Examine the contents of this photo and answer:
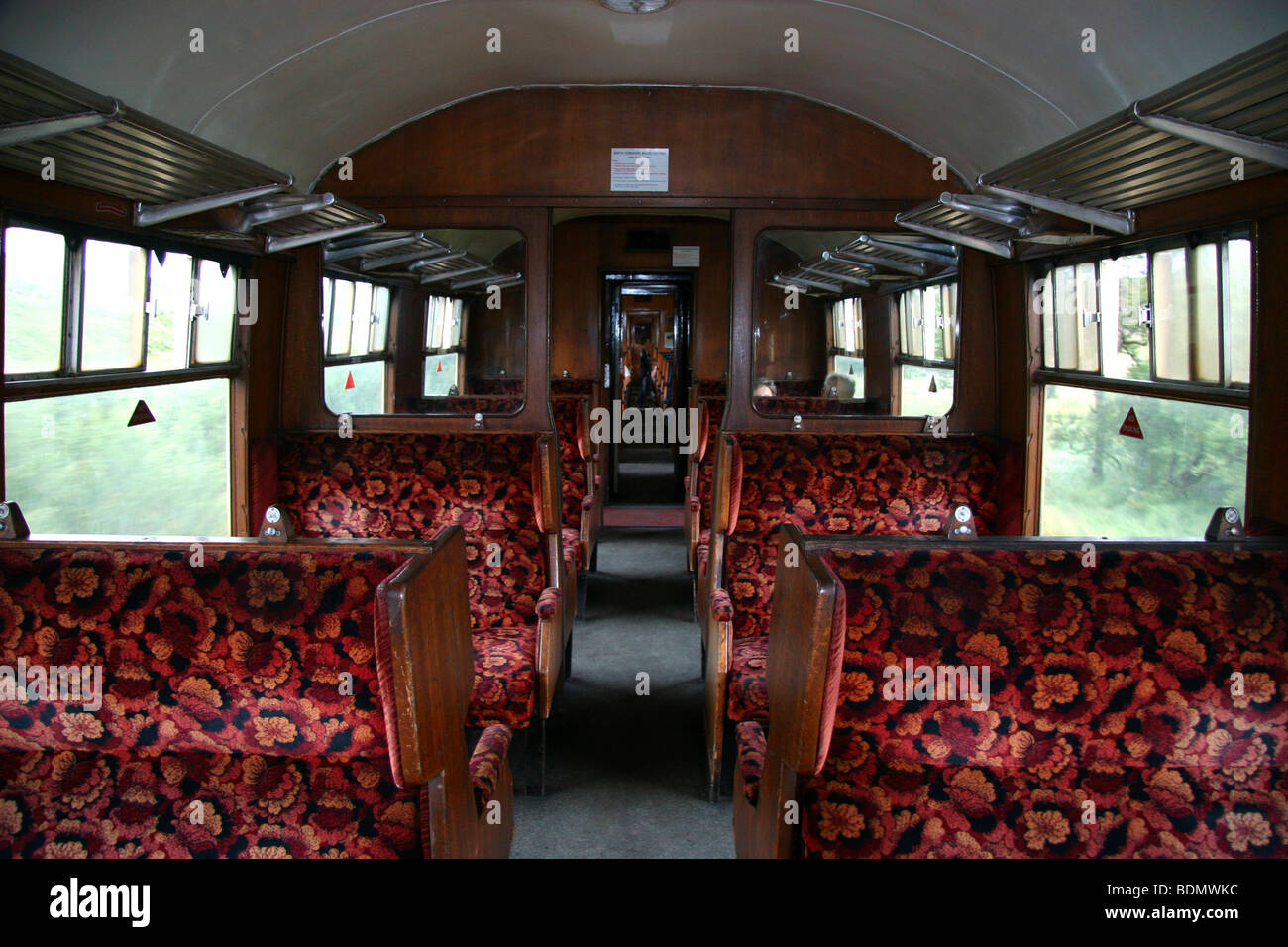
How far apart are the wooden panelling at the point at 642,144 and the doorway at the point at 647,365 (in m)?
3.64

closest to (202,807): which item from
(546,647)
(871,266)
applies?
(546,647)

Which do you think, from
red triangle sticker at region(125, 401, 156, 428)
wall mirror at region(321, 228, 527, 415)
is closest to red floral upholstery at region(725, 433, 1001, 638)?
wall mirror at region(321, 228, 527, 415)

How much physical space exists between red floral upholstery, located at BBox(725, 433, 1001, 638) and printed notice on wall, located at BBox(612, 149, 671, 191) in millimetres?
1295

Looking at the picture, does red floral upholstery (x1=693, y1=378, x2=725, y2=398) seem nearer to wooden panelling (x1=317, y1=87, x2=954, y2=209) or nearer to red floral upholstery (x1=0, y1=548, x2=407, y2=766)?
wooden panelling (x1=317, y1=87, x2=954, y2=209)

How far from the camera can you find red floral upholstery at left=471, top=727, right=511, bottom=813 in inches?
77.8

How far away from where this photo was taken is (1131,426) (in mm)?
3070

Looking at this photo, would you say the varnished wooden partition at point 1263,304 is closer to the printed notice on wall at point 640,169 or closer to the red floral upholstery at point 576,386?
the printed notice on wall at point 640,169

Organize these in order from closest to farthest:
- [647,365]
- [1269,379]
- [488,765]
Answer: [488,765]
[1269,379]
[647,365]

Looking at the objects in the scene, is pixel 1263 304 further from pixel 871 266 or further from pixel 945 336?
pixel 871 266

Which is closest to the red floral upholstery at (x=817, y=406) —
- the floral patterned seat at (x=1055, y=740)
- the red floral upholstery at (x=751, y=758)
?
the red floral upholstery at (x=751, y=758)

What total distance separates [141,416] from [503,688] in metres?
A: 1.46

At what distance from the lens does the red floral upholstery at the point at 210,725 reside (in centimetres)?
168

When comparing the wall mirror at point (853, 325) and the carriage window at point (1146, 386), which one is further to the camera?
the wall mirror at point (853, 325)
